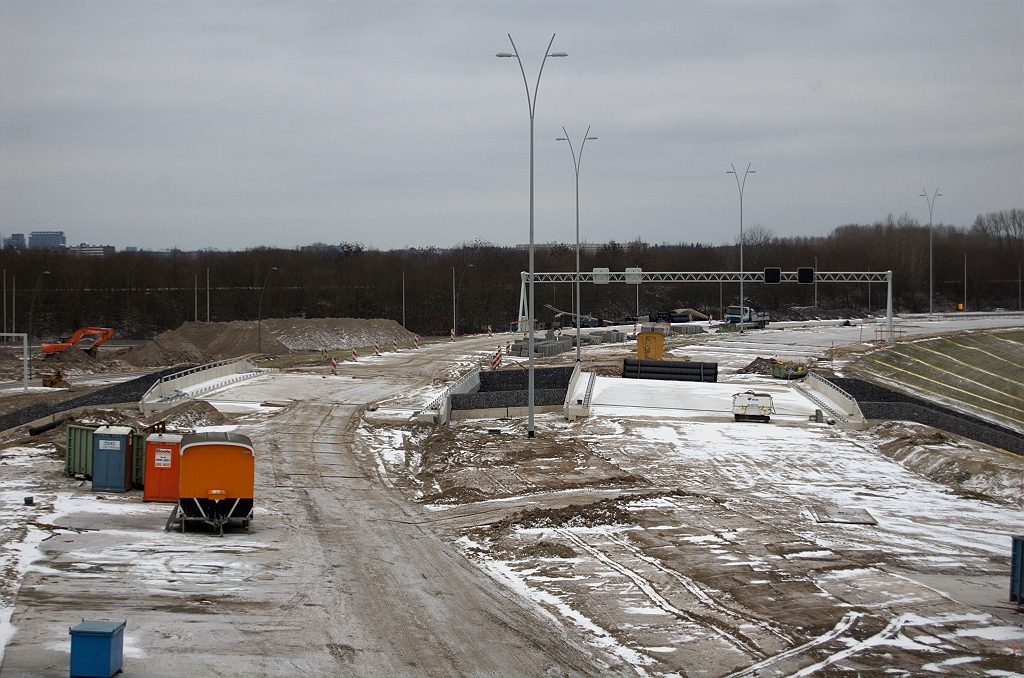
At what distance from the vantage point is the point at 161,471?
20.1 meters

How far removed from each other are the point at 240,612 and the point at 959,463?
2145 centimetres

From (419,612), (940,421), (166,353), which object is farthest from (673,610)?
(166,353)

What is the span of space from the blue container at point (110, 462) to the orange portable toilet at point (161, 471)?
35.6 inches

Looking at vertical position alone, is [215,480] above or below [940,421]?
above

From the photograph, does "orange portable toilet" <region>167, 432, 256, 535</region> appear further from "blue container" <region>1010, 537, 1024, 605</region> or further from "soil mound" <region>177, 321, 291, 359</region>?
"soil mound" <region>177, 321, 291, 359</region>

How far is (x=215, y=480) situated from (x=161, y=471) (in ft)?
11.0

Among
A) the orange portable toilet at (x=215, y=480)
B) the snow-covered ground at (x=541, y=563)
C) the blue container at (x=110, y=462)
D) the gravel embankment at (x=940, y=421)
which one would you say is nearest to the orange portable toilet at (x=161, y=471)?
the snow-covered ground at (x=541, y=563)

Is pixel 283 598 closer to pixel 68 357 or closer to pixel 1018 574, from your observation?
pixel 1018 574

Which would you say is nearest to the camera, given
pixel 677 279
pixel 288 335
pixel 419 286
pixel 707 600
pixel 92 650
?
pixel 92 650

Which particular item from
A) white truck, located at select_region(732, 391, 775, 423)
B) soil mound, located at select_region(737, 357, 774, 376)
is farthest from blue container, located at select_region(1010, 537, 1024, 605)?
soil mound, located at select_region(737, 357, 774, 376)

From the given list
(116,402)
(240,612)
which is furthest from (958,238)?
(240,612)

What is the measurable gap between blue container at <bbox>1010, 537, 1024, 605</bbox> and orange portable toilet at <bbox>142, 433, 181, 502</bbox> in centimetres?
1654

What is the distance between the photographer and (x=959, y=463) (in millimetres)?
26203

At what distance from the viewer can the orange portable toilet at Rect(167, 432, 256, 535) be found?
17188 millimetres
